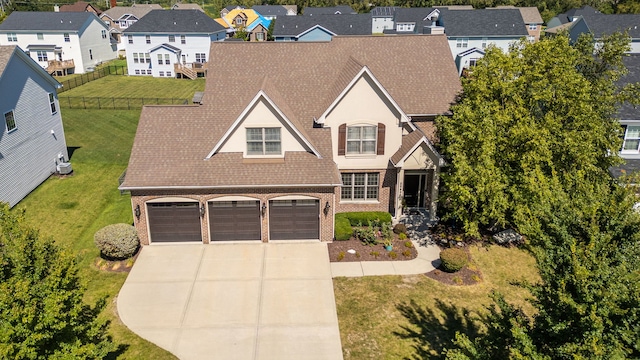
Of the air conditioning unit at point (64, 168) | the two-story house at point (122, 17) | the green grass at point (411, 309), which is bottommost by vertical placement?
the green grass at point (411, 309)

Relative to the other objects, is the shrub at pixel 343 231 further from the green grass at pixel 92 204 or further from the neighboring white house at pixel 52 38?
the neighboring white house at pixel 52 38

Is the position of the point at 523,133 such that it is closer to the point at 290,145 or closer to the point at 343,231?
the point at 343,231

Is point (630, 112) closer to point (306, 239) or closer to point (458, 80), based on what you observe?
point (458, 80)

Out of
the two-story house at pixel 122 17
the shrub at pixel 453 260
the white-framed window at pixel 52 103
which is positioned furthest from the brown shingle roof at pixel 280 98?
the two-story house at pixel 122 17

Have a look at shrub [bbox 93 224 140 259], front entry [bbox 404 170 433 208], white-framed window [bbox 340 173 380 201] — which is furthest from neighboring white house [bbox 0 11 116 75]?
front entry [bbox 404 170 433 208]

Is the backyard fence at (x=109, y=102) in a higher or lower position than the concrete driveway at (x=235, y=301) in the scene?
higher

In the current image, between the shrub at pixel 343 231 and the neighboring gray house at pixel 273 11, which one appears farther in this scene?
the neighboring gray house at pixel 273 11
